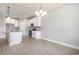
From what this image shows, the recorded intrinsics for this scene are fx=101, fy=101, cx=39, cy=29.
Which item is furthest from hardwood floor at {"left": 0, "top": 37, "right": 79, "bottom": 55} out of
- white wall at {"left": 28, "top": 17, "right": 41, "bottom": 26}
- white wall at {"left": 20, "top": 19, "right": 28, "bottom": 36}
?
white wall at {"left": 28, "top": 17, "right": 41, "bottom": 26}

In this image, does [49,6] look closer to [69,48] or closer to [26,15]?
[26,15]

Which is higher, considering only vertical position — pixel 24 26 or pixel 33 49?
pixel 24 26

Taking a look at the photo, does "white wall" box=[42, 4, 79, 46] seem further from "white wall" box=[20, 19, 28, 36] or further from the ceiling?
"white wall" box=[20, 19, 28, 36]

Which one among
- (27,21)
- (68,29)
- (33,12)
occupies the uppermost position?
(33,12)

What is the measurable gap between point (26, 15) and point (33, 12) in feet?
0.72

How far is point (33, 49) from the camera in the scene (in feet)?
8.55

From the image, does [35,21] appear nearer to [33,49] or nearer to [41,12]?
[41,12]

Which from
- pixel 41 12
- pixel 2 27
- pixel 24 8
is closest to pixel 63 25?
pixel 41 12

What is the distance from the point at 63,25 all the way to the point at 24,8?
1.16 m

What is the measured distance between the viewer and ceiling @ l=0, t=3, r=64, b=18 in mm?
2498

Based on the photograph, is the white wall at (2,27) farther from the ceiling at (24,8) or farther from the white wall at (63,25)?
the white wall at (63,25)

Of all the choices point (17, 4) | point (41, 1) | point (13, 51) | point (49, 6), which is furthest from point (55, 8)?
point (13, 51)
